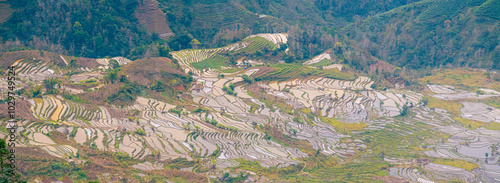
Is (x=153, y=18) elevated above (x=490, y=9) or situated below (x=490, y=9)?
below

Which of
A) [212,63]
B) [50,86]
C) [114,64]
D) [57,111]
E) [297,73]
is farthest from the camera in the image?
[212,63]

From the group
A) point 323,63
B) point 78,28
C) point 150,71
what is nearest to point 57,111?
point 150,71

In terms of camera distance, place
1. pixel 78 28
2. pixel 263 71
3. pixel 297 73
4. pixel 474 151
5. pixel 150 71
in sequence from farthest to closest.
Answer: pixel 78 28 → pixel 297 73 → pixel 263 71 → pixel 150 71 → pixel 474 151

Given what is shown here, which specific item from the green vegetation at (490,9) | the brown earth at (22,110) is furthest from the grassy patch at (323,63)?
the brown earth at (22,110)

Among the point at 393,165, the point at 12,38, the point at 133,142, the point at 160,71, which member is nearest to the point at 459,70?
the point at 393,165

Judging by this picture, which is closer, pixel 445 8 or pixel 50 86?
pixel 50 86

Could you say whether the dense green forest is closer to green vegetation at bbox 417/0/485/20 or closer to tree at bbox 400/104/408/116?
green vegetation at bbox 417/0/485/20

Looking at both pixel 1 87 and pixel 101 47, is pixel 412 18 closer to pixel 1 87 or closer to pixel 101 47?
pixel 101 47

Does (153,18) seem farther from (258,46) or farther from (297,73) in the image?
(297,73)
